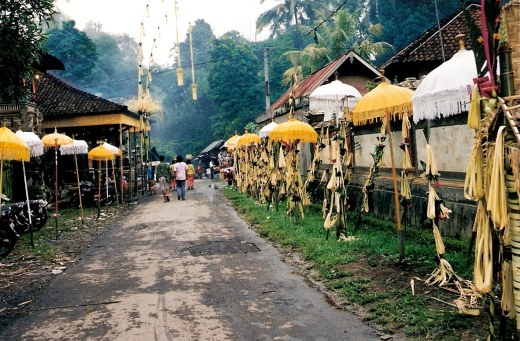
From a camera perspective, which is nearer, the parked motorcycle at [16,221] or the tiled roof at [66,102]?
the parked motorcycle at [16,221]

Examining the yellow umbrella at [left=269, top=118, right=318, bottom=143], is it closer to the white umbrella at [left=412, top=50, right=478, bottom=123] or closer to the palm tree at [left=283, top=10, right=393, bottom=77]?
the white umbrella at [left=412, top=50, right=478, bottom=123]

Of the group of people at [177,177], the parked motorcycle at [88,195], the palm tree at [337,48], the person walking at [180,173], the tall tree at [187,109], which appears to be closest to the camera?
the parked motorcycle at [88,195]

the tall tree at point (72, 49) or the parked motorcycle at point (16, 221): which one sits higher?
the tall tree at point (72, 49)

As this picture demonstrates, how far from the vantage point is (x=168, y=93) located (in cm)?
5859

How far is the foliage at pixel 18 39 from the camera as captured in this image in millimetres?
9266

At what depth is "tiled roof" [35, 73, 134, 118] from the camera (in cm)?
1897

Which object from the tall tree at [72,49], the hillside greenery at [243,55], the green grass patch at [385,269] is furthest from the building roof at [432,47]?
the tall tree at [72,49]

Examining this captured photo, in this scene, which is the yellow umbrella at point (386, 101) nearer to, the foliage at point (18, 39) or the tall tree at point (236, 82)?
the foliage at point (18, 39)

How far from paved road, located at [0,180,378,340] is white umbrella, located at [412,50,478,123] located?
2680 mm

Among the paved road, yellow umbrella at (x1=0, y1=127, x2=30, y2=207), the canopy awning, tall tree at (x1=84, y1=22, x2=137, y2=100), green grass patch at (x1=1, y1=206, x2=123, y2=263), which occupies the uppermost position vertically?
tall tree at (x1=84, y1=22, x2=137, y2=100)

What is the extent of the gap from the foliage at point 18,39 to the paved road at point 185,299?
418cm

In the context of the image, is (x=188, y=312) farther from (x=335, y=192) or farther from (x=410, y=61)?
(x=410, y=61)

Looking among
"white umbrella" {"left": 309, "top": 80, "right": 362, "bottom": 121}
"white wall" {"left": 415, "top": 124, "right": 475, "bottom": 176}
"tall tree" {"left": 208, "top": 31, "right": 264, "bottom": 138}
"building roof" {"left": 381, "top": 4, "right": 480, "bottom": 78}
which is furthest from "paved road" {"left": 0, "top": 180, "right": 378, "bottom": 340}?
"tall tree" {"left": 208, "top": 31, "right": 264, "bottom": 138}

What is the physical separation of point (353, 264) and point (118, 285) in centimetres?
348
